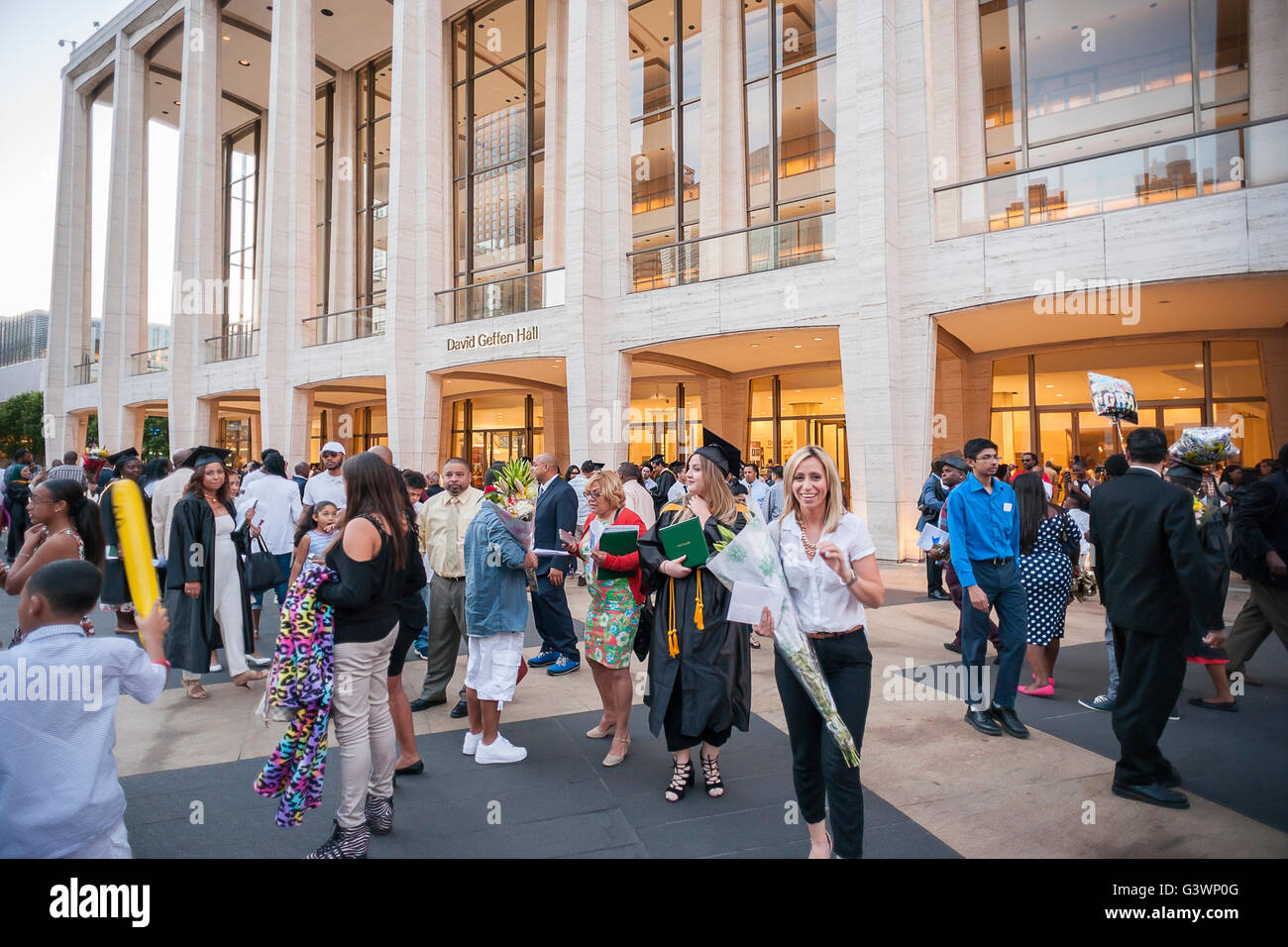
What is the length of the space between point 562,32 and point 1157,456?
21.9 metres

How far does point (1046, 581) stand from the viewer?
16.9 feet

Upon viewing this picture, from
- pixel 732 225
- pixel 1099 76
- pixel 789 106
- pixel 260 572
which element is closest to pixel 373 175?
pixel 732 225

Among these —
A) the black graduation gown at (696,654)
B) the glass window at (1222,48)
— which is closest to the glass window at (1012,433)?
the glass window at (1222,48)

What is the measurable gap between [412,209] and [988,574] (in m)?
18.6

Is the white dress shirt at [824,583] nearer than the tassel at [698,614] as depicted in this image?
Yes

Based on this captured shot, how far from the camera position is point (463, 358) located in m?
18.0

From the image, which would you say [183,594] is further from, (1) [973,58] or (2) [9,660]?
(1) [973,58]

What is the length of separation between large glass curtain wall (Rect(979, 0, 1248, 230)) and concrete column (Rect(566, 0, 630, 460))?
819 centimetres

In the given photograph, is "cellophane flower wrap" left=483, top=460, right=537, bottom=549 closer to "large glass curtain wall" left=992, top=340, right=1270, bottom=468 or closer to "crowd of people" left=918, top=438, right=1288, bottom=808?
"crowd of people" left=918, top=438, right=1288, bottom=808

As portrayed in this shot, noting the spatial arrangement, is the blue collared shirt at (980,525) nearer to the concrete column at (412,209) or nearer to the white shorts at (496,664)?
the white shorts at (496,664)

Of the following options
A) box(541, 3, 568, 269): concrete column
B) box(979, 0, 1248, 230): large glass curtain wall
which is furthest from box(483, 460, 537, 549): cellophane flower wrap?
box(541, 3, 568, 269): concrete column

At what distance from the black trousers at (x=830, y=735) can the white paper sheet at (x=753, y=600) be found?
0.26 m

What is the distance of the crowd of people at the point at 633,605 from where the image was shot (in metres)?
2.71
